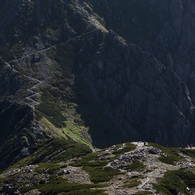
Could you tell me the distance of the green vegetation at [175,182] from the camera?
80250 millimetres

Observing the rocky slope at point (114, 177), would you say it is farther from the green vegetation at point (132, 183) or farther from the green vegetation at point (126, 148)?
the green vegetation at point (126, 148)

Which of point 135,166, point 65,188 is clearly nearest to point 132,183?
point 65,188

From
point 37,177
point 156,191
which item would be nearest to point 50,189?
point 37,177

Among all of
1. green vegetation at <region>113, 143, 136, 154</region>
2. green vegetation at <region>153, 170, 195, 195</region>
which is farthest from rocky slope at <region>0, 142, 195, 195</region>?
green vegetation at <region>113, 143, 136, 154</region>

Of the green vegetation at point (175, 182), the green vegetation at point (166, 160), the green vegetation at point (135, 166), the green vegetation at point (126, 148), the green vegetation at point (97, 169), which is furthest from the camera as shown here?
the green vegetation at point (126, 148)

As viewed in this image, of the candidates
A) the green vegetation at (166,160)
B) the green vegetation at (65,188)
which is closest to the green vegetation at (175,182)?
the green vegetation at (166,160)

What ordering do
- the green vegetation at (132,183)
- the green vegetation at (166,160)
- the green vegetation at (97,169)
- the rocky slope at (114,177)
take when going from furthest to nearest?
the green vegetation at (166,160) < the green vegetation at (97,169) < the rocky slope at (114,177) < the green vegetation at (132,183)

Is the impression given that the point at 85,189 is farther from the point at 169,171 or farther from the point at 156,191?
the point at 169,171

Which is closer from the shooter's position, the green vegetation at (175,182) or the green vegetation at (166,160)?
the green vegetation at (175,182)

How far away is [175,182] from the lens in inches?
3499

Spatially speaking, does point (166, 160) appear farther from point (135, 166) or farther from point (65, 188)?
point (65, 188)

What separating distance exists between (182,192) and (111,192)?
885 inches

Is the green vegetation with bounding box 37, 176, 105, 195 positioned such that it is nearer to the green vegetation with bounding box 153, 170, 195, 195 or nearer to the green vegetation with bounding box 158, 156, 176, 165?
the green vegetation with bounding box 153, 170, 195, 195

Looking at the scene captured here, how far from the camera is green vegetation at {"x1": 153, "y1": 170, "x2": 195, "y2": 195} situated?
80.2 metres
